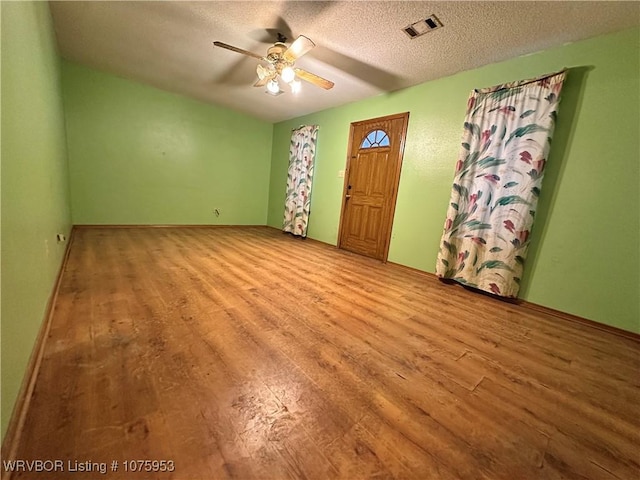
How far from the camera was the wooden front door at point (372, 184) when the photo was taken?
3377 mm

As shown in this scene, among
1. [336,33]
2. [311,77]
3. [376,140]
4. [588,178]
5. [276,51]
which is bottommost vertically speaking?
[588,178]

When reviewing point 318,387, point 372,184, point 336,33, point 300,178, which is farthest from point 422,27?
point 300,178

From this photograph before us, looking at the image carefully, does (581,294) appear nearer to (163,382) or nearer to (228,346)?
(228,346)

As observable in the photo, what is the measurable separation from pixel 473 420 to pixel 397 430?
0.35 meters

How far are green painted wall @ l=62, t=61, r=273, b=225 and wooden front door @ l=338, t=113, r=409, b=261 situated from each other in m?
2.51

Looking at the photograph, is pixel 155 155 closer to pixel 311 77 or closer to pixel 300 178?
pixel 300 178

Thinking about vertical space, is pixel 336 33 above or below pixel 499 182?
above

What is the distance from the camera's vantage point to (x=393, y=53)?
8.09 feet

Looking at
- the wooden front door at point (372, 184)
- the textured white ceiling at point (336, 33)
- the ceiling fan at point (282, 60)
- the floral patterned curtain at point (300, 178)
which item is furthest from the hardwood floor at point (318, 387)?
the floral patterned curtain at point (300, 178)

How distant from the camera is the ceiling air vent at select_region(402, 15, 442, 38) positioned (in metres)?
1.97

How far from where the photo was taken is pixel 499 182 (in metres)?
2.38

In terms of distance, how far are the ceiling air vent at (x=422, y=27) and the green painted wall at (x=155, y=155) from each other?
383 cm

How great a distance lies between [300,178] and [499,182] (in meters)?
3.18

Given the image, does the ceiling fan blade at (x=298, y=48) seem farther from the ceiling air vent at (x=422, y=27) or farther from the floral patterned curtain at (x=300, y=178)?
the floral patterned curtain at (x=300, y=178)
